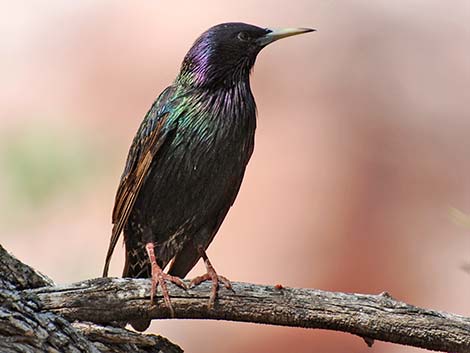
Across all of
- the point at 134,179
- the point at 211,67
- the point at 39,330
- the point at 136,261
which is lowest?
the point at 39,330

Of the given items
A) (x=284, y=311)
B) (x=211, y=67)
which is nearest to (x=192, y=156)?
(x=211, y=67)

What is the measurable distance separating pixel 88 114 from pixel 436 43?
2.29m

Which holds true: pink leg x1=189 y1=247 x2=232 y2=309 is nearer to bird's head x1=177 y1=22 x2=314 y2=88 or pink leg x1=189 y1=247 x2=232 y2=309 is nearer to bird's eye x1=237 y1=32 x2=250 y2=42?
bird's head x1=177 y1=22 x2=314 y2=88

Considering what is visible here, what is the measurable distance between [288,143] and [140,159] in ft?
8.32

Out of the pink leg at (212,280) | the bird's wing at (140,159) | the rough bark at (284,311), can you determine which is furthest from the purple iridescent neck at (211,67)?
the rough bark at (284,311)

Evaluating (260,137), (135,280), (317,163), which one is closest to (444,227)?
(317,163)

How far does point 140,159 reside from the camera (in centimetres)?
368

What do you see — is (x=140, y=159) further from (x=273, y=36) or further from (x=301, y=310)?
(x=301, y=310)

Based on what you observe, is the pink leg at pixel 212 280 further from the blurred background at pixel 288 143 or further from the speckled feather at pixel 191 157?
the blurred background at pixel 288 143

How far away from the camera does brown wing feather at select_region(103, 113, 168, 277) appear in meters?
3.62

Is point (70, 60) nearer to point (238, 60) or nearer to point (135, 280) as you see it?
point (238, 60)

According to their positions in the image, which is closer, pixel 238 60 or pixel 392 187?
pixel 238 60

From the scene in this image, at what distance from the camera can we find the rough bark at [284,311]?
3.00m

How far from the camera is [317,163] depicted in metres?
6.17
